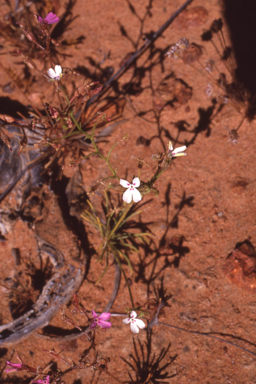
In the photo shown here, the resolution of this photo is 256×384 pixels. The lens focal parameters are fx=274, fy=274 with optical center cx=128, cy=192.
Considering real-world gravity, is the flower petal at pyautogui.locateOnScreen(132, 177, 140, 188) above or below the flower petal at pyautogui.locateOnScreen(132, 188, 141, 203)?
above

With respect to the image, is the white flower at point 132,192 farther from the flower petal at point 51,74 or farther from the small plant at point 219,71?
the small plant at point 219,71

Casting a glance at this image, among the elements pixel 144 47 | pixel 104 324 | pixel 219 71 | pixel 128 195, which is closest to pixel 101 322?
pixel 104 324

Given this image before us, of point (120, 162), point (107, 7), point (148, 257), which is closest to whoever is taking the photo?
point (148, 257)

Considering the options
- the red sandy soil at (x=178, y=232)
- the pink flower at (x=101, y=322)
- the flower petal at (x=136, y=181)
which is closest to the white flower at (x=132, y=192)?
the flower petal at (x=136, y=181)

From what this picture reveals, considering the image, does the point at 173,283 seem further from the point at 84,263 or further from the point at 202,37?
the point at 202,37

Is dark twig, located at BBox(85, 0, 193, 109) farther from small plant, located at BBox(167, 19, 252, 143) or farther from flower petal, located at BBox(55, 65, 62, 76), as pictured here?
flower petal, located at BBox(55, 65, 62, 76)

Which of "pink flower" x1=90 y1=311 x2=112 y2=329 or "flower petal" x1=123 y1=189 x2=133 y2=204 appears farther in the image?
"pink flower" x1=90 y1=311 x2=112 y2=329

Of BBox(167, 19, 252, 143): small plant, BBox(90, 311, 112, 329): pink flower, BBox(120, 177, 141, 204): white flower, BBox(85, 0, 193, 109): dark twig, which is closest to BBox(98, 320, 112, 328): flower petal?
BBox(90, 311, 112, 329): pink flower

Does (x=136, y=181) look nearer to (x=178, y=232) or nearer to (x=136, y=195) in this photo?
(x=136, y=195)

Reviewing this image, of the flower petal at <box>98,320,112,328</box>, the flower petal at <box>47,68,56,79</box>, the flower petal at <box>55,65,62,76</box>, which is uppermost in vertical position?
the flower petal at <box>55,65,62,76</box>

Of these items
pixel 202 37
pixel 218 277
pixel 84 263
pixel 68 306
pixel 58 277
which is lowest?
pixel 68 306

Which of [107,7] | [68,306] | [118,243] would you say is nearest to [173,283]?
[118,243]
